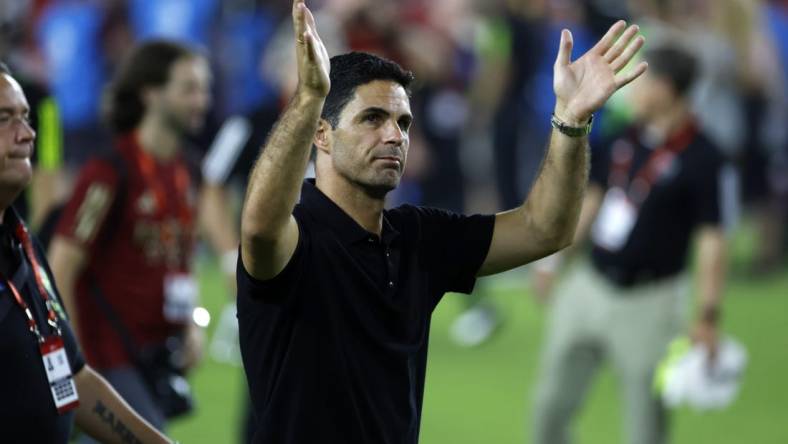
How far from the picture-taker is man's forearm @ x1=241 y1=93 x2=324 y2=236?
390 centimetres

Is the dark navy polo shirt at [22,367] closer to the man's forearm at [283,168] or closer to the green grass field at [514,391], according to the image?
the man's forearm at [283,168]

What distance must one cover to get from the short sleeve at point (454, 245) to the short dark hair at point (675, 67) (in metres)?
3.44

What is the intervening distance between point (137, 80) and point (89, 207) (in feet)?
2.41

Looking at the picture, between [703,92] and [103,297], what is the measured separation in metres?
8.66

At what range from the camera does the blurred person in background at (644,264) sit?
7.69 metres

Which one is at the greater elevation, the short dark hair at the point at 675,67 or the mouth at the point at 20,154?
the short dark hair at the point at 675,67

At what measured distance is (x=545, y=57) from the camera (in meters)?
16.3

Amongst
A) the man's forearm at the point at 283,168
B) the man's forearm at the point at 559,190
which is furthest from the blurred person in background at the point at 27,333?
the man's forearm at the point at 559,190

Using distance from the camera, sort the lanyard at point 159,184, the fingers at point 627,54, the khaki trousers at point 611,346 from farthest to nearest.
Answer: the khaki trousers at point 611,346 < the lanyard at point 159,184 < the fingers at point 627,54

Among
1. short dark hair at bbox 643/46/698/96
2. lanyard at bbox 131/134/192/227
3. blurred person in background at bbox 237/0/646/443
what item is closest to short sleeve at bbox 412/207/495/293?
blurred person in background at bbox 237/0/646/443

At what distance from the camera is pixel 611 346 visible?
7.82 m

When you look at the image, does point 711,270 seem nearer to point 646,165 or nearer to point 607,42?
point 646,165

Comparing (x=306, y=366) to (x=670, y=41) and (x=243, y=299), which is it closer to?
(x=243, y=299)

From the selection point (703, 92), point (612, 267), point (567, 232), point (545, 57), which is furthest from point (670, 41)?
point (545, 57)
